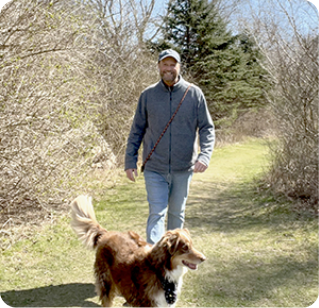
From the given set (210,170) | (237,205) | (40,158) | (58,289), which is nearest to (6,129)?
(40,158)

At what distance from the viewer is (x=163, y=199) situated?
3.32 meters

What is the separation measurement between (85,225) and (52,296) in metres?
0.87

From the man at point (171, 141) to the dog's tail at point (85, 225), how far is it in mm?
521

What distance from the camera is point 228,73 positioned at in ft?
54.5

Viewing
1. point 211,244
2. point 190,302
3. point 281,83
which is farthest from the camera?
point 281,83

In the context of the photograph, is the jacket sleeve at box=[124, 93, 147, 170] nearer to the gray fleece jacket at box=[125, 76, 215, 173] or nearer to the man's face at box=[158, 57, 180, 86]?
the gray fleece jacket at box=[125, 76, 215, 173]

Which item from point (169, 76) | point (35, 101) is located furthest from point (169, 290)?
point (35, 101)

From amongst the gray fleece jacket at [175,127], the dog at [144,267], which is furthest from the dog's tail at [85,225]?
the gray fleece jacket at [175,127]

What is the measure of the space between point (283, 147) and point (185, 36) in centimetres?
1097

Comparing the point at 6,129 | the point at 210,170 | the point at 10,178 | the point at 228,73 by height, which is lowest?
the point at 210,170

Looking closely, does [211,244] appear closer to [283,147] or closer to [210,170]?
[283,147]

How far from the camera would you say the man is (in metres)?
3.28

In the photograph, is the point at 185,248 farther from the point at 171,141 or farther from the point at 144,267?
the point at 171,141

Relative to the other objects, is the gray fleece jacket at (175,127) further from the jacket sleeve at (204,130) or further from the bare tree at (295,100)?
the bare tree at (295,100)
